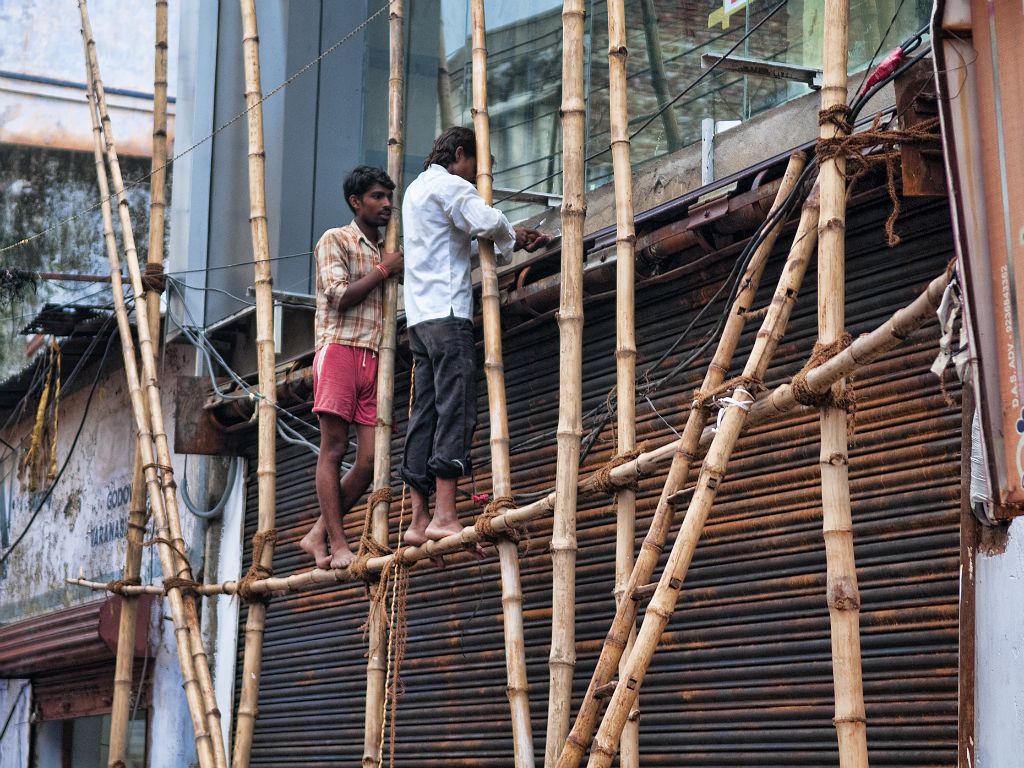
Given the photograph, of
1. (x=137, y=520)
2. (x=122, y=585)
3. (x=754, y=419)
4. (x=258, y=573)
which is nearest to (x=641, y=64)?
(x=258, y=573)

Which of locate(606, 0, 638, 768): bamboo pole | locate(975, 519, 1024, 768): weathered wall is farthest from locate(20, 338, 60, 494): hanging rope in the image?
locate(975, 519, 1024, 768): weathered wall

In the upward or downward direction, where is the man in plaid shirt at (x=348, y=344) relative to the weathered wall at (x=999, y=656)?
upward

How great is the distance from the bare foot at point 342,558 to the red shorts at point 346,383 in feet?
1.84

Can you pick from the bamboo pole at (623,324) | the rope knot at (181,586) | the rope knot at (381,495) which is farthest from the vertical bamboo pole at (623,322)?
the rope knot at (181,586)

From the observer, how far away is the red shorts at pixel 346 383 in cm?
594

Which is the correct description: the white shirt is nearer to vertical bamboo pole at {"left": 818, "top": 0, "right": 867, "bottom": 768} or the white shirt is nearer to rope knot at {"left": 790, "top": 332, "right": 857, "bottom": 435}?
vertical bamboo pole at {"left": 818, "top": 0, "right": 867, "bottom": 768}

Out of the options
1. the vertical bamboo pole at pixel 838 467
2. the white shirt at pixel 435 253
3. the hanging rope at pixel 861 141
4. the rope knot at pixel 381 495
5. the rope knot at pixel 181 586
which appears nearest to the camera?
the vertical bamboo pole at pixel 838 467

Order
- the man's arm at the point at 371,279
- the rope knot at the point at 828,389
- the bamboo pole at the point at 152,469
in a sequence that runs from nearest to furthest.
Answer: the rope knot at the point at 828,389, the man's arm at the point at 371,279, the bamboo pole at the point at 152,469

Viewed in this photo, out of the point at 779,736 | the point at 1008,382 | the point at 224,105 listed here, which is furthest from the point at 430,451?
the point at 224,105

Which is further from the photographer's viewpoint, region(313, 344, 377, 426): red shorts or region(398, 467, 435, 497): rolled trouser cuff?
region(313, 344, 377, 426): red shorts

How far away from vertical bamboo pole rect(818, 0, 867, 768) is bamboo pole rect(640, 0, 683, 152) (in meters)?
2.46

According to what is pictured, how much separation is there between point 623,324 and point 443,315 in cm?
108

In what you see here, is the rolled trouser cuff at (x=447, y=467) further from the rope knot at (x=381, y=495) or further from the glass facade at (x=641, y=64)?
the glass facade at (x=641, y=64)

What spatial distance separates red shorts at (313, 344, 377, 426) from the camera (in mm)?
5938
